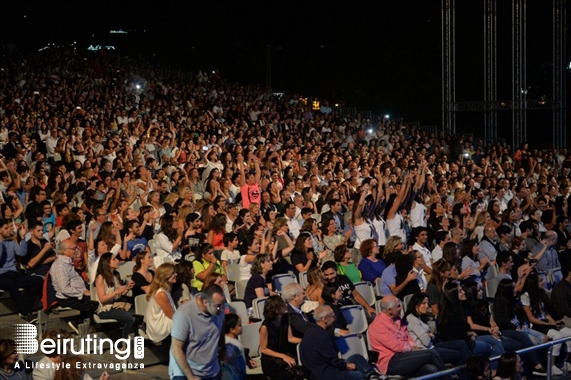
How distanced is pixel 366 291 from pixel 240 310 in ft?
6.93

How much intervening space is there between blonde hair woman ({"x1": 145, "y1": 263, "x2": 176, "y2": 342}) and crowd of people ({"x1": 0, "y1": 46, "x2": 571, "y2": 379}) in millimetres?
15

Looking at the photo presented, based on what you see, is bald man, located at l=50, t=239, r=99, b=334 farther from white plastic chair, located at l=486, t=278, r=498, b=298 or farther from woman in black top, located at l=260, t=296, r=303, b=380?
white plastic chair, located at l=486, t=278, r=498, b=298

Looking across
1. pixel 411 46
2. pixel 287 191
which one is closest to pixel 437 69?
pixel 411 46

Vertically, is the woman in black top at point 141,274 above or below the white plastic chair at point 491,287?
above

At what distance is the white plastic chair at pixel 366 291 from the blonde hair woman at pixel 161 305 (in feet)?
8.85

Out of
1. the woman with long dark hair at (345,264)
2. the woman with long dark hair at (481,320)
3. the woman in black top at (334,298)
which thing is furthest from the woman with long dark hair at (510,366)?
the woman with long dark hair at (345,264)

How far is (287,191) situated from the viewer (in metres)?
16.8

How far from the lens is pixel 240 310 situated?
1020cm

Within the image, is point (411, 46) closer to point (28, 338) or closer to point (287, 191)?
point (287, 191)

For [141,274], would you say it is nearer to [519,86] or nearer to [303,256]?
[303,256]

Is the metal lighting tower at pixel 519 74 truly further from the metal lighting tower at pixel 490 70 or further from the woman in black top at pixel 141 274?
the woman in black top at pixel 141 274

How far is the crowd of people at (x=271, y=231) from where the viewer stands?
9797 mm

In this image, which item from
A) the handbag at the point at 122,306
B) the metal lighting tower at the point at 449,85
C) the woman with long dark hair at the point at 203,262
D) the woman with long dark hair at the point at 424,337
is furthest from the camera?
the metal lighting tower at the point at 449,85

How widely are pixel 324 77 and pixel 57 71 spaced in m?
23.3
